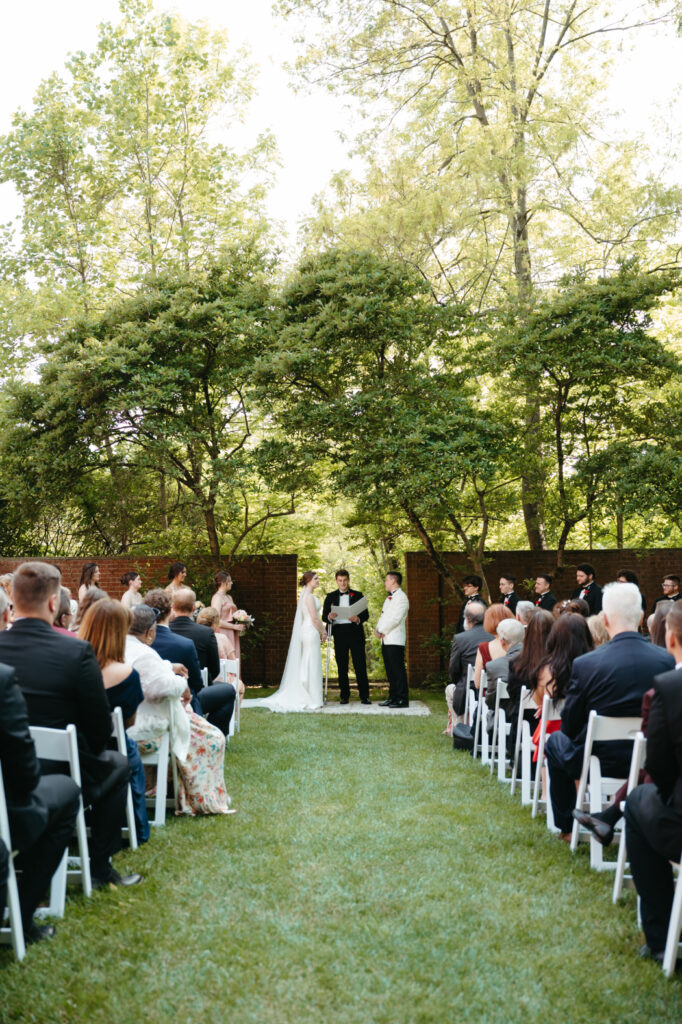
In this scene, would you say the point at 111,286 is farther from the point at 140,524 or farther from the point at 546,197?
the point at 546,197

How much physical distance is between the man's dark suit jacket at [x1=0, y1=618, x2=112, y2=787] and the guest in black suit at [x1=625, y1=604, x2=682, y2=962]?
2.37 metres

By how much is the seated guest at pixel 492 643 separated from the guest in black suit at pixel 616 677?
3166mm

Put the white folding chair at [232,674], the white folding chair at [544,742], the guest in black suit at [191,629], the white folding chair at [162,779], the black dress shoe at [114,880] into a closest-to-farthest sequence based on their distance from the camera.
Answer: the black dress shoe at [114,880] < the white folding chair at [544,742] < the white folding chair at [162,779] < the guest in black suit at [191,629] < the white folding chair at [232,674]

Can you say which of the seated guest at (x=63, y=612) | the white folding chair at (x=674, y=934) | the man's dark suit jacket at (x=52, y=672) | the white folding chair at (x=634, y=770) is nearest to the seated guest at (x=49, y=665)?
the man's dark suit jacket at (x=52, y=672)

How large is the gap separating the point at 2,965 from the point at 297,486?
1044 cm

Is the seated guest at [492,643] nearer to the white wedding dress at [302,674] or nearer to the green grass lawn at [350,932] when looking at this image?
the green grass lawn at [350,932]

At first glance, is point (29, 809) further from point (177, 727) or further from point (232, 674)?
point (232, 674)

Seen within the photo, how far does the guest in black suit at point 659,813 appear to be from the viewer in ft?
11.6

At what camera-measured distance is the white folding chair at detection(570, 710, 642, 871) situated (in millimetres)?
4914

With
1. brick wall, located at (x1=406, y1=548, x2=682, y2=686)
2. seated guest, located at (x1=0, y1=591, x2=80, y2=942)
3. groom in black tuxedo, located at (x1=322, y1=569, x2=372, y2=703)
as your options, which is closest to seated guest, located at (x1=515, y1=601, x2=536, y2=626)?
groom in black tuxedo, located at (x1=322, y1=569, x2=372, y2=703)

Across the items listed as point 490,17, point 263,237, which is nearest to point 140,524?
point 263,237

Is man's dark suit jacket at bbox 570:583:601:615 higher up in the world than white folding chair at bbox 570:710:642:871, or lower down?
higher up

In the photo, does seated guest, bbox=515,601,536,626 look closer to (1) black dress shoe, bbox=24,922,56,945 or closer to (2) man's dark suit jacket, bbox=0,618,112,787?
(2) man's dark suit jacket, bbox=0,618,112,787

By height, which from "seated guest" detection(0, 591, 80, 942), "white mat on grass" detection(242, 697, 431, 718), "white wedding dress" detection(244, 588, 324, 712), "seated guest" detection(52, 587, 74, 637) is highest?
"seated guest" detection(52, 587, 74, 637)
